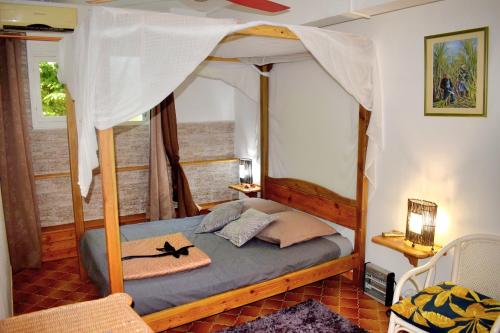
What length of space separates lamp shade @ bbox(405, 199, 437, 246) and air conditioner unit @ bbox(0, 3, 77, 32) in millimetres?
3689

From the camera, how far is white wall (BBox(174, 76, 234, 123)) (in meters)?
5.26

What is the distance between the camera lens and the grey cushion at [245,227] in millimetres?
3506

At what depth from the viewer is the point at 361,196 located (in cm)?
357

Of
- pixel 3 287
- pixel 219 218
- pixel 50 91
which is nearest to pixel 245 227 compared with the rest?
pixel 219 218

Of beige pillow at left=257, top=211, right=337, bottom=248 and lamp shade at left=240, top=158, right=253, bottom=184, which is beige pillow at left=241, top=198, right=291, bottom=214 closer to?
beige pillow at left=257, top=211, right=337, bottom=248

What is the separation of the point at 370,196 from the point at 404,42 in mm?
1311

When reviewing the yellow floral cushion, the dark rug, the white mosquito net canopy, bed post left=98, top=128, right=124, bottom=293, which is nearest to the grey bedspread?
bed post left=98, top=128, right=124, bottom=293

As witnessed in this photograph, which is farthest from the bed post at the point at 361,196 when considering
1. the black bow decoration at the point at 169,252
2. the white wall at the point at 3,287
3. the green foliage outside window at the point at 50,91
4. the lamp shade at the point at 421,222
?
the green foliage outside window at the point at 50,91

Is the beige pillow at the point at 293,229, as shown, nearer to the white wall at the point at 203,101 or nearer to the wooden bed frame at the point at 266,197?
the wooden bed frame at the point at 266,197

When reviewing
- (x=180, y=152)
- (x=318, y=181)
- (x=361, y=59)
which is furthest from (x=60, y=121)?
(x=361, y=59)

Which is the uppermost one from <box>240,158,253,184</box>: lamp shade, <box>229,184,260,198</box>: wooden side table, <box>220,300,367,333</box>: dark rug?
<box>240,158,253,184</box>: lamp shade

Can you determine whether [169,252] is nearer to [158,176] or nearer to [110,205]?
[110,205]

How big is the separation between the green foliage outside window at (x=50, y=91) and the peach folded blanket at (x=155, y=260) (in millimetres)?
2053

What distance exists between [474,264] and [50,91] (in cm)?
444
